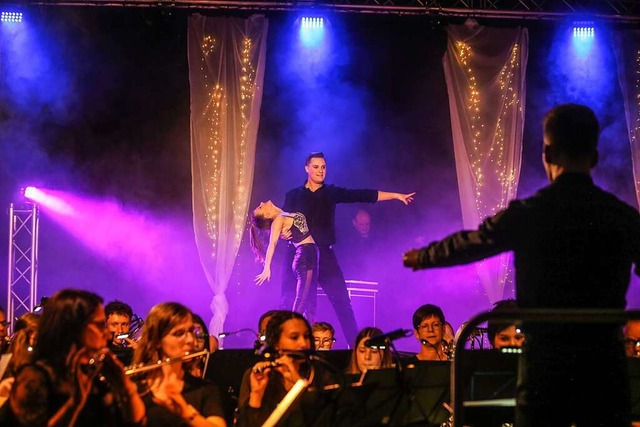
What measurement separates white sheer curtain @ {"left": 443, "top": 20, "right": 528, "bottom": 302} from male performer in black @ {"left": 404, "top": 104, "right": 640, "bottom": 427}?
29.3ft

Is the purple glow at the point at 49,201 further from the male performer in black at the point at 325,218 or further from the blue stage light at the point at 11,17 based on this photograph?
the male performer in black at the point at 325,218

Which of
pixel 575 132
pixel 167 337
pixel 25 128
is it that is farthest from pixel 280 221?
pixel 575 132

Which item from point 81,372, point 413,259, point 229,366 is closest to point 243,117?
point 229,366

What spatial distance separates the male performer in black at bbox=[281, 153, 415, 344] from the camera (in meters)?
13.1

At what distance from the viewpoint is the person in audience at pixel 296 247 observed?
12898mm

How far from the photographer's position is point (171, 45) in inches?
570

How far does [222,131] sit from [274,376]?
7131 mm

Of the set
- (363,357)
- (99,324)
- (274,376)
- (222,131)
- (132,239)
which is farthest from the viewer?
(132,239)

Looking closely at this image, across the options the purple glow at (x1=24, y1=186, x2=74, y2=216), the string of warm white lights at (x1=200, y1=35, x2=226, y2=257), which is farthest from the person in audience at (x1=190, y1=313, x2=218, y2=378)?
the purple glow at (x1=24, y1=186, x2=74, y2=216)

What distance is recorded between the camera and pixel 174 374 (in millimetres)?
5770

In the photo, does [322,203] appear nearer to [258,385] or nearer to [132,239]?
[132,239]

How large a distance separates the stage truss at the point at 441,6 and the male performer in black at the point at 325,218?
2.38 m

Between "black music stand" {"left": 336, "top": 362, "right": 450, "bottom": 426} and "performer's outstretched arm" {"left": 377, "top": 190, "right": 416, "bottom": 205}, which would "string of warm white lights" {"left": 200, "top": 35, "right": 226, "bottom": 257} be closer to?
"performer's outstretched arm" {"left": 377, "top": 190, "right": 416, "bottom": 205}

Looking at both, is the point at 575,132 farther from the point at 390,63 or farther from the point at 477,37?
the point at 390,63
